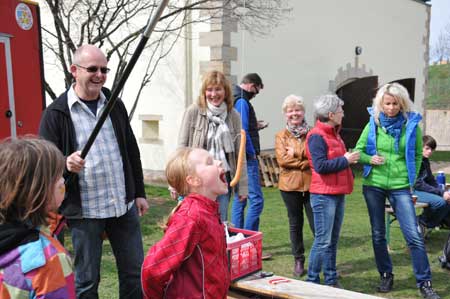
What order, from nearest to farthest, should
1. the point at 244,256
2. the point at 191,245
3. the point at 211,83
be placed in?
the point at 191,245 < the point at 244,256 < the point at 211,83

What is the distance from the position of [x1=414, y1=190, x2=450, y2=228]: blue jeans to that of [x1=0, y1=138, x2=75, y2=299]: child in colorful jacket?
193 inches

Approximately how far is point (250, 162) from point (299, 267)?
1.26 metres

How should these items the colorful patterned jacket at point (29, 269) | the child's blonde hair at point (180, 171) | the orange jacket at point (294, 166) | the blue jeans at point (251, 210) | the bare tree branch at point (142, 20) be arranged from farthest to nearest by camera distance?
the bare tree branch at point (142, 20), the blue jeans at point (251, 210), the orange jacket at point (294, 166), the child's blonde hair at point (180, 171), the colorful patterned jacket at point (29, 269)

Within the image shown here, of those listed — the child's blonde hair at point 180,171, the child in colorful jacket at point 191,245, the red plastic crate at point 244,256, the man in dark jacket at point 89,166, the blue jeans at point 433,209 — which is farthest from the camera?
the blue jeans at point 433,209

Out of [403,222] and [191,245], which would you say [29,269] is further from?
[403,222]

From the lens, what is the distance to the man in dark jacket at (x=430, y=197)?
583 cm

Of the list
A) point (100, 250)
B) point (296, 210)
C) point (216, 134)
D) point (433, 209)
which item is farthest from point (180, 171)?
point (433, 209)

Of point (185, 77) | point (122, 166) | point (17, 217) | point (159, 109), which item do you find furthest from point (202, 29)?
point (17, 217)

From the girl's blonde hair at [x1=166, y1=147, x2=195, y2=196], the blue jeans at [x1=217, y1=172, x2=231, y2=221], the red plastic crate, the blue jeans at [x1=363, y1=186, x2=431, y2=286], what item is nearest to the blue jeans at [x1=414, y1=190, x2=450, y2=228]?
the blue jeans at [x1=363, y1=186, x2=431, y2=286]

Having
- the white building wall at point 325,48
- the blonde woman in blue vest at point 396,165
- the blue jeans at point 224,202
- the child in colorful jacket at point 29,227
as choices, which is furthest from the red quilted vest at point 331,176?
the white building wall at point 325,48

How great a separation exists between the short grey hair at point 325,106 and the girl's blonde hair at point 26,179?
2.87 metres

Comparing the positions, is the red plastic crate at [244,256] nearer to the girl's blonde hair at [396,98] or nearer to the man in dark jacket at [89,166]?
the man in dark jacket at [89,166]

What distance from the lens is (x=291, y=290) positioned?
11.7 feet

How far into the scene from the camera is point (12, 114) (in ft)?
18.0
